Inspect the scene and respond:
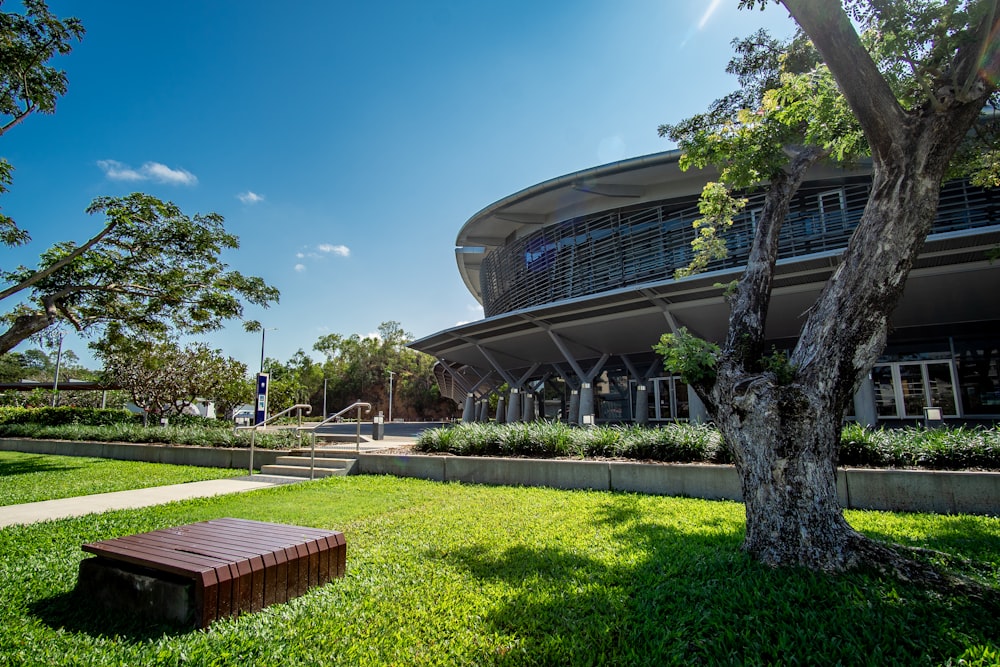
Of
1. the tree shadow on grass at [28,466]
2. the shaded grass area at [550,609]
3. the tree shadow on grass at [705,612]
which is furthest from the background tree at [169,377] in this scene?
the tree shadow on grass at [705,612]

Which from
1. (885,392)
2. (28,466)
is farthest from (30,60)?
(885,392)

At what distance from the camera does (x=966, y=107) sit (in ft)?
14.8

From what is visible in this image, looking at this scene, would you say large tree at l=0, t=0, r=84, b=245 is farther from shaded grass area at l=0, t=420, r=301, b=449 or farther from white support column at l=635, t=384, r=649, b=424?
white support column at l=635, t=384, r=649, b=424

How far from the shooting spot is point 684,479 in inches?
334

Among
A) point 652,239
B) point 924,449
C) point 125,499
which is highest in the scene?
point 652,239

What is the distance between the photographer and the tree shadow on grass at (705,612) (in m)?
3.05

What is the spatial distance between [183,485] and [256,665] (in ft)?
30.2

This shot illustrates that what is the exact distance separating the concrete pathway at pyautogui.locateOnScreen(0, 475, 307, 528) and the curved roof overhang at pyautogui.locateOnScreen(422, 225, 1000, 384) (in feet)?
41.1

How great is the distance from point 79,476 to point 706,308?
751 inches

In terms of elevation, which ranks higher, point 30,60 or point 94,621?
point 30,60

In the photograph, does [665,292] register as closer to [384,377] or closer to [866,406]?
[866,406]

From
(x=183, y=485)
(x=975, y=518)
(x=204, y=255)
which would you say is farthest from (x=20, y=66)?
(x=975, y=518)

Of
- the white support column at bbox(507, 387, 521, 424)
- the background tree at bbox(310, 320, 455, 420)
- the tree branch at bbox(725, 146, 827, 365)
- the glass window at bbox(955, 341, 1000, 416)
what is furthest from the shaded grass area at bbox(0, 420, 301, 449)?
the background tree at bbox(310, 320, 455, 420)

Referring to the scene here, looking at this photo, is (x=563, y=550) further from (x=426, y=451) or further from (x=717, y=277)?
(x=717, y=277)
